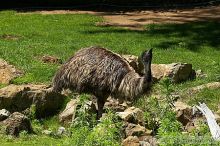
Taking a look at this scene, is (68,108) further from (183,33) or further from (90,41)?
(183,33)

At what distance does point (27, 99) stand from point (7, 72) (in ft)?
10.0

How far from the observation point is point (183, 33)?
21.3 meters

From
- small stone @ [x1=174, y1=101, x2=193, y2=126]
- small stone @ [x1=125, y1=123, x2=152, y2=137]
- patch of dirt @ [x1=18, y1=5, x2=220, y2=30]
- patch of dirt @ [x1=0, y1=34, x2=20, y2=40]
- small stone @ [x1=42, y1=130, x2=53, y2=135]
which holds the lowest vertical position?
patch of dirt @ [x1=18, y1=5, x2=220, y2=30]

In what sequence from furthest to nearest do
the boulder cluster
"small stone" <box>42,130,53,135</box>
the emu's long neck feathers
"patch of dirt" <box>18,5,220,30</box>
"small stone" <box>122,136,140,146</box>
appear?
"patch of dirt" <box>18,5,220,30</box> → "small stone" <box>42,130,53,135</box> → the emu's long neck feathers → the boulder cluster → "small stone" <box>122,136,140,146</box>

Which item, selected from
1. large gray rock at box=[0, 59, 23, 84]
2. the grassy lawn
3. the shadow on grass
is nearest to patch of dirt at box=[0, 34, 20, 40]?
the grassy lawn

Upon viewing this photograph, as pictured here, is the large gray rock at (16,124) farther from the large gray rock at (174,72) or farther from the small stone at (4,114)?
the large gray rock at (174,72)

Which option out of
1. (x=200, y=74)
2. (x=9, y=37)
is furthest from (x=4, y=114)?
(x=9, y=37)

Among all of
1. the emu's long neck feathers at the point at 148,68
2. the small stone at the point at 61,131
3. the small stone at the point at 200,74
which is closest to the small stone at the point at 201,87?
the small stone at the point at 200,74

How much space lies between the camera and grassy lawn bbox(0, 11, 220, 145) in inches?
595

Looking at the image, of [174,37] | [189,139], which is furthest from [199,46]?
[189,139]

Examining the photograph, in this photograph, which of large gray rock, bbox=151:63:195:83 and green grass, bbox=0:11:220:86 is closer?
large gray rock, bbox=151:63:195:83

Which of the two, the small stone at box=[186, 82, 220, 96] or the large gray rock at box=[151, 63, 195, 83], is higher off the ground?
the large gray rock at box=[151, 63, 195, 83]

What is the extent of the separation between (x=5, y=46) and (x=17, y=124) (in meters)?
8.52

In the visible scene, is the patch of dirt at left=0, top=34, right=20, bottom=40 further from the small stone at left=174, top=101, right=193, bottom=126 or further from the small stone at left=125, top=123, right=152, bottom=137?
the small stone at left=125, top=123, right=152, bottom=137
